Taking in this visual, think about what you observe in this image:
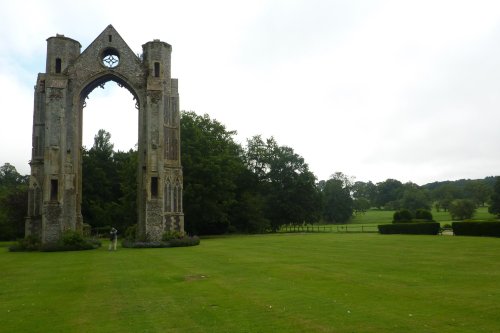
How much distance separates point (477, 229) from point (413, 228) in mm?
7903

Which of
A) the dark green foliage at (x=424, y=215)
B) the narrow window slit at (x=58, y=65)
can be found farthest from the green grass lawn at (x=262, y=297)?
the dark green foliage at (x=424, y=215)

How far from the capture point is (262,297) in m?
10.8

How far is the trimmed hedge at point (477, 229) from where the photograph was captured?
3428 centimetres

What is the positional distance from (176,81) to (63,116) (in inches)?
370

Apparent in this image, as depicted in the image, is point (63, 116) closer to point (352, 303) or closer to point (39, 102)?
point (39, 102)

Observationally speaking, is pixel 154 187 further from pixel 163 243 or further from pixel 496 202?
pixel 496 202

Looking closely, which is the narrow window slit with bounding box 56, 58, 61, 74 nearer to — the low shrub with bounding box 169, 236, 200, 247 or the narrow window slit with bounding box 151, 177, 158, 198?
the narrow window slit with bounding box 151, 177, 158, 198

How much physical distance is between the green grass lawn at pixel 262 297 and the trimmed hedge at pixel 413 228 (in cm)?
2421

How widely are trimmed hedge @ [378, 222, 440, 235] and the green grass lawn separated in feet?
79.4

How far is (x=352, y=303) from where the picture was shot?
9.86m

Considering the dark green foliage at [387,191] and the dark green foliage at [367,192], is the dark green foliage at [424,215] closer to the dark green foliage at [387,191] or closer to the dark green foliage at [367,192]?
the dark green foliage at [387,191]

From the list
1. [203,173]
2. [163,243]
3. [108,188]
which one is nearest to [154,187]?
[163,243]

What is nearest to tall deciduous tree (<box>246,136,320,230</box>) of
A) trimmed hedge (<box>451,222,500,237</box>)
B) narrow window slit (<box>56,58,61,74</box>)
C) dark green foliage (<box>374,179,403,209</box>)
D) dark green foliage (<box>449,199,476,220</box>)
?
dark green foliage (<box>449,199,476,220</box>)

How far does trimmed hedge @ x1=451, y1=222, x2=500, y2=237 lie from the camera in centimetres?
3428
